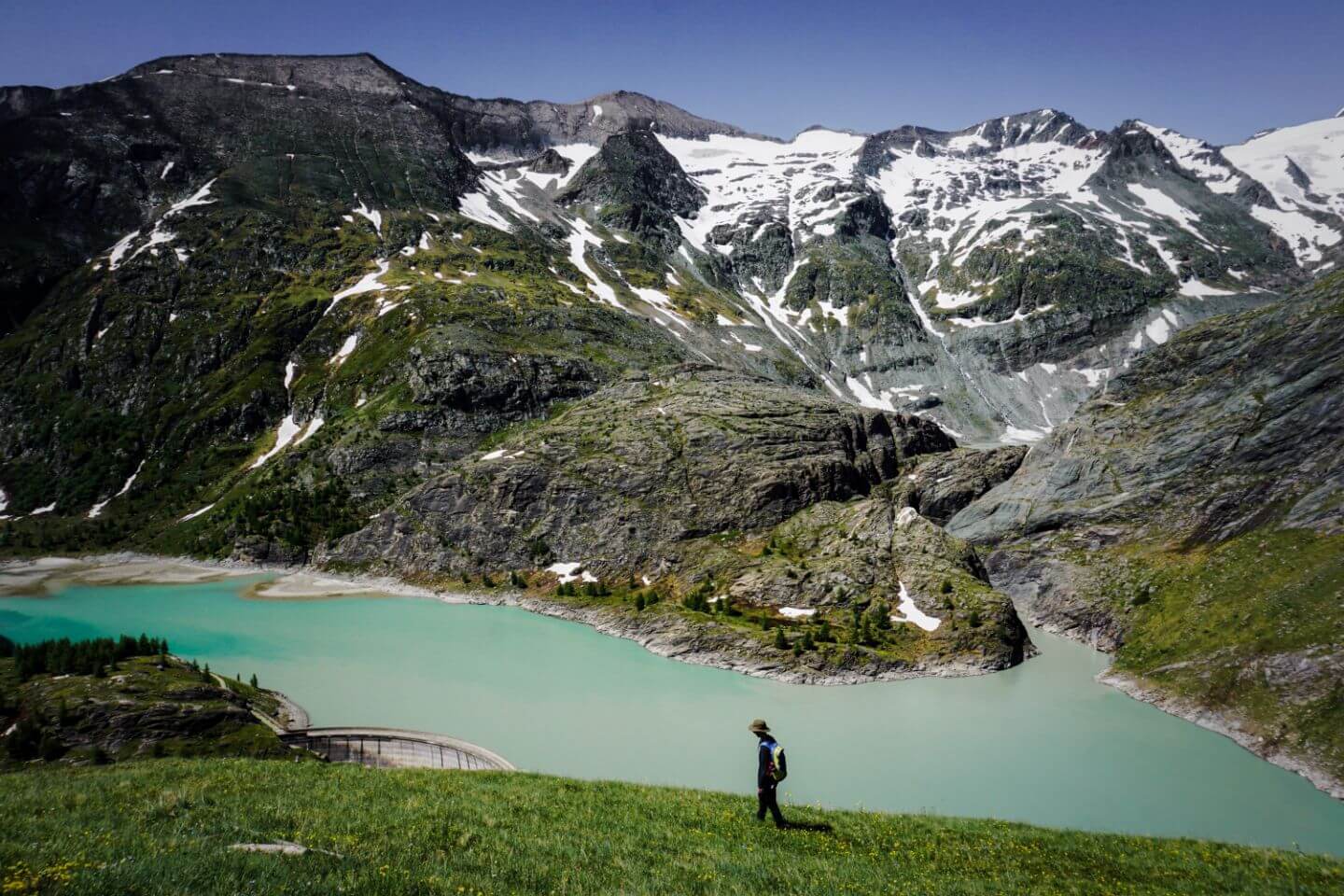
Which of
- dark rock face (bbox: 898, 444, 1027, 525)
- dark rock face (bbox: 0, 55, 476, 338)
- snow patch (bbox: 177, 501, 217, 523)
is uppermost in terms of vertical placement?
dark rock face (bbox: 0, 55, 476, 338)

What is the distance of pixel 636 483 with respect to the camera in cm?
7494

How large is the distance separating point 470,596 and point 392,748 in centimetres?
3681

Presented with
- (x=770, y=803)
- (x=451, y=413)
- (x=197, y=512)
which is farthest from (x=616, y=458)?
(x=197, y=512)

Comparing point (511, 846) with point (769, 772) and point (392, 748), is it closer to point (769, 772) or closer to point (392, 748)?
point (769, 772)

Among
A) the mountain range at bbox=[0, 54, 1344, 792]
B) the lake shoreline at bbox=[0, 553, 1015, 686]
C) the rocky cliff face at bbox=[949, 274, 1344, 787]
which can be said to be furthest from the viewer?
the mountain range at bbox=[0, 54, 1344, 792]

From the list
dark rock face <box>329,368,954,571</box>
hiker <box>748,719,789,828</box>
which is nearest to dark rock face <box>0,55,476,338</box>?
dark rock face <box>329,368,954,571</box>

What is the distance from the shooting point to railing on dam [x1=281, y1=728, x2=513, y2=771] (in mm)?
32425

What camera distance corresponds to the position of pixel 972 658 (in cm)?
4950

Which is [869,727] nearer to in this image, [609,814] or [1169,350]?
[609,814]

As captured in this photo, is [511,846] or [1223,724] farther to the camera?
[1223,724]

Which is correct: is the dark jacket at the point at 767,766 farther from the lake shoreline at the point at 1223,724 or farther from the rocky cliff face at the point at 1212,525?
the rocky cliff face at the point at 1212,525

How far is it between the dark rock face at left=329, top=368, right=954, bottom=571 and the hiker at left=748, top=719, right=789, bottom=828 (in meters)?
52.8

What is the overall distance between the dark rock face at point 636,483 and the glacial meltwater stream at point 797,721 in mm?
13839

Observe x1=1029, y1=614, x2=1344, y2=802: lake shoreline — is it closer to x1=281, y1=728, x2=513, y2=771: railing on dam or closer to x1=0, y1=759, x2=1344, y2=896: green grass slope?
x1=0, y1=759, x2=1344, y2=896: green grass slope
